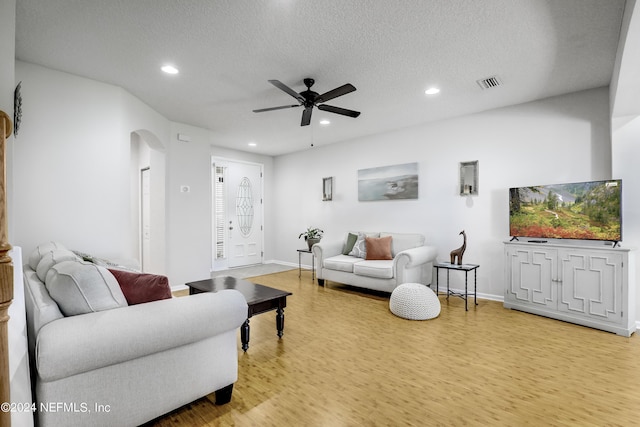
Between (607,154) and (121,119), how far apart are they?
5.52 m

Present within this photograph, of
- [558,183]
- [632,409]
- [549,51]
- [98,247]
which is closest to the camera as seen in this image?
[632,409]

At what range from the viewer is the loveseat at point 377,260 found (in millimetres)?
4070

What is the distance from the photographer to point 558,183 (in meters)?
3.63

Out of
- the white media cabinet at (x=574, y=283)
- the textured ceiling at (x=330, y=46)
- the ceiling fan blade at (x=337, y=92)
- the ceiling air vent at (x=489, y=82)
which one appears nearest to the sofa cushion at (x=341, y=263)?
the white media cabinet at (x=574, y=283)

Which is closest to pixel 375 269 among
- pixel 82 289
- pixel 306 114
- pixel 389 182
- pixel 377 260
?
pixel 377 260

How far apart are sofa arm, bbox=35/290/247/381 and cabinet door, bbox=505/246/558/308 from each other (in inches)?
133

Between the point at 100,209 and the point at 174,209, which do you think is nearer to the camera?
the point at 100,209

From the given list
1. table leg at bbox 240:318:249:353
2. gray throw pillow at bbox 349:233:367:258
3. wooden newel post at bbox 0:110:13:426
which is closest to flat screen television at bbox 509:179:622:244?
gray throw pillow at bbox 349:233:367:258

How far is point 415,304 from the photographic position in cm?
339

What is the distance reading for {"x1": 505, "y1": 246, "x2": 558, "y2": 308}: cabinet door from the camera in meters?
3.37

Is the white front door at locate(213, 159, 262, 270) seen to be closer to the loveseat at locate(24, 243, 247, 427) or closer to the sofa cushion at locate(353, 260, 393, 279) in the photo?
the sofa cushion at locate(353, 260, 393, 279)

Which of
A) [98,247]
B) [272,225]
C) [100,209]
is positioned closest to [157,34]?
[100,209]

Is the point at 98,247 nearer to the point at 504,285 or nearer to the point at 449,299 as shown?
the point at 449,299

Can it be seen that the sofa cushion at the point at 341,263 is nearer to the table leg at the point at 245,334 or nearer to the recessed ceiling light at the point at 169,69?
the table leg at the point at 245,334
